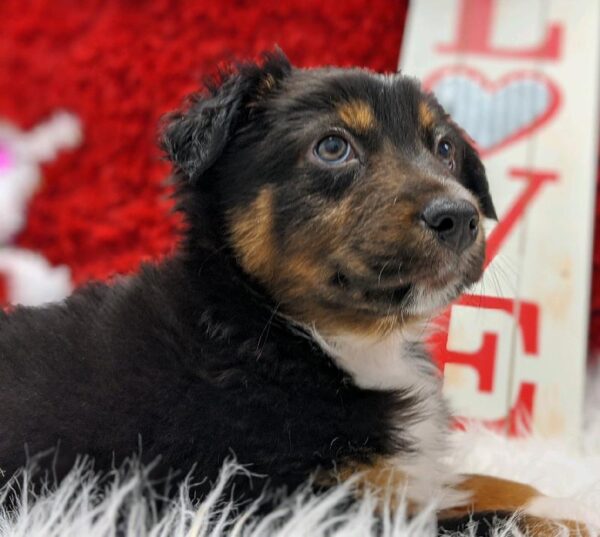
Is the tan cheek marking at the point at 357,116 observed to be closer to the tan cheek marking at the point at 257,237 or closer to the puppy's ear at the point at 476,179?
the tan cheek marking at the point at 257,237

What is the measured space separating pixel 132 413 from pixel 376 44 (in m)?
2.26

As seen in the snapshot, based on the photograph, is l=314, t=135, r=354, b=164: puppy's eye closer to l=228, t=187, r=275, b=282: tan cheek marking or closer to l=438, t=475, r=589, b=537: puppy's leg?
l=228, t=187, r=275, b=282: tan cheek marking

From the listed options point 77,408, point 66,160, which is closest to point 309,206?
point 77,408

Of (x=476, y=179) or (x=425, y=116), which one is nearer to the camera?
(x=425, y=116)

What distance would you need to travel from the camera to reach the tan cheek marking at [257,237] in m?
1.71

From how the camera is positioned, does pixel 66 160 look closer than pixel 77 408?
No

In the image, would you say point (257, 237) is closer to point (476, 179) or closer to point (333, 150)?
point (333, 150)

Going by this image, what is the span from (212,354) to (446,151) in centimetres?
77

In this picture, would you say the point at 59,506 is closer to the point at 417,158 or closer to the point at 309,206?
the point at 309,206

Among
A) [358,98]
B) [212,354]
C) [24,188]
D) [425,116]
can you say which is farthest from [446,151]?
[24,188]

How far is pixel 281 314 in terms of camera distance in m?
1.72

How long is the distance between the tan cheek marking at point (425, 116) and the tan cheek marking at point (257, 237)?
0.42 metres

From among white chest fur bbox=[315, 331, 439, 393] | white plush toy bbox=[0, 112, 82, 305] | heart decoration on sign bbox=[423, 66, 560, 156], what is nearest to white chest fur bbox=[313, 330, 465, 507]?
white chest fur bbox=[315, 331, 439, 393]

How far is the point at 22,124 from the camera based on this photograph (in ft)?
11.1
